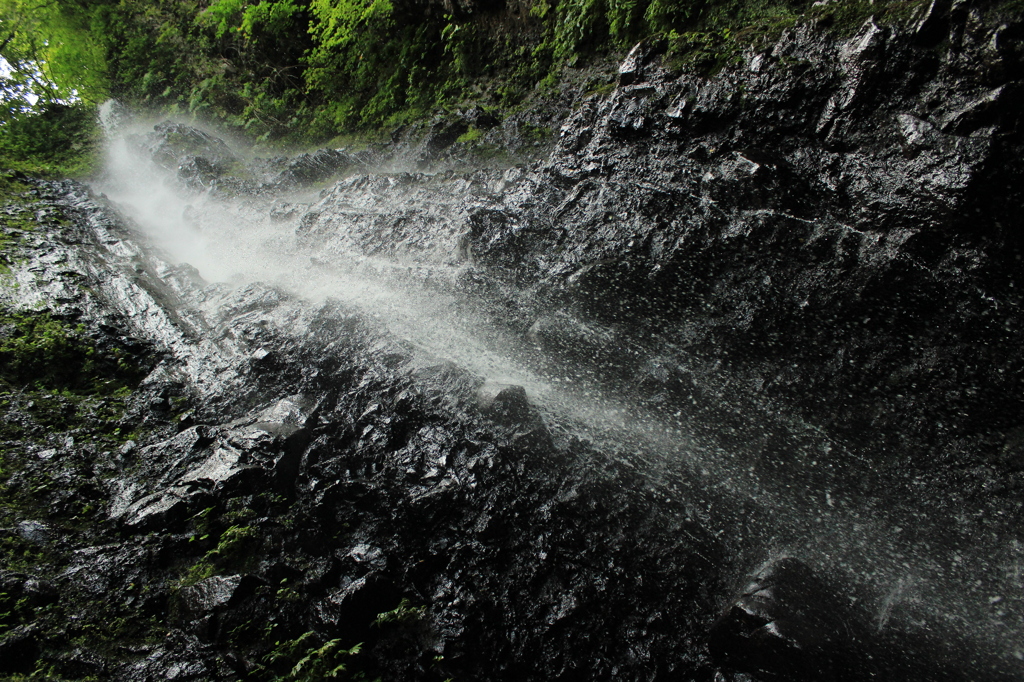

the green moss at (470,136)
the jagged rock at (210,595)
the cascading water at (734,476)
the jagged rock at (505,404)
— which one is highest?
the green moss at (470,136)

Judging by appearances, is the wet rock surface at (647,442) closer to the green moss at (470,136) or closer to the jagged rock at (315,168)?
the green moss at (470,136)

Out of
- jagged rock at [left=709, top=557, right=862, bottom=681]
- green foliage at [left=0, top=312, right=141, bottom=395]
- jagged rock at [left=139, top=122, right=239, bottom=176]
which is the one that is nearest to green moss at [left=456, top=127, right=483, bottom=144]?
green foliage at [left=0, top=312, right=141, bottom=395]

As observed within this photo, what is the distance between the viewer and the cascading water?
369cm

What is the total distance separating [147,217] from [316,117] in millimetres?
4534

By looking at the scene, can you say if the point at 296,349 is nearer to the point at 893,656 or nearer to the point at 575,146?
the point at 575,146

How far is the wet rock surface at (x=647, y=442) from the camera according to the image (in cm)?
343

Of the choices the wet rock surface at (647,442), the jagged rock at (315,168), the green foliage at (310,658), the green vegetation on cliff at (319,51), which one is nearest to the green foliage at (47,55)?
the green vegetation on cliff at (319,51)

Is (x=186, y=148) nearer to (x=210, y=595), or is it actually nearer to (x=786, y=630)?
(x=210, y=595)

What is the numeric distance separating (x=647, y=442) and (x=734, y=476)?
2.68 feet

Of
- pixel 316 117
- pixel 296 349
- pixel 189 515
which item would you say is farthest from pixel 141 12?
pixel 189 515

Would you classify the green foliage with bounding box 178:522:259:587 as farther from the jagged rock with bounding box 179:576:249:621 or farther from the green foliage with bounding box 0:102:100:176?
the green foliage with bounding box 0:102:100:176

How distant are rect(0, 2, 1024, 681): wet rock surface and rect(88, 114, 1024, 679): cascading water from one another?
0.03 meters

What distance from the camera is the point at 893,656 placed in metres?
3.40

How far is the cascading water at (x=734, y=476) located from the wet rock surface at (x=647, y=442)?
0.03m
